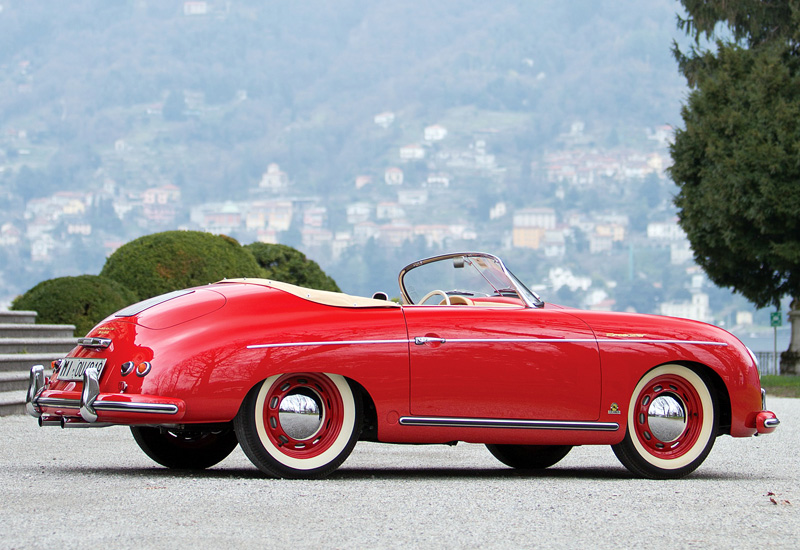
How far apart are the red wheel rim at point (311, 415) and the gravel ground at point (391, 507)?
0.24 m

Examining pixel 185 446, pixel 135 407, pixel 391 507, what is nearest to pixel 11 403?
pixel 185 446

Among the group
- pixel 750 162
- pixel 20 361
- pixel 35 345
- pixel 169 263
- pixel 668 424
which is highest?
pixel 750 162

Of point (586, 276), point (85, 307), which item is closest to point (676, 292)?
point (586, 276)

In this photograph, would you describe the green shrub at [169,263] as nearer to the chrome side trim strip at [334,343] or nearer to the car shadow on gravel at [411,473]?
the car shadow on gravel at [411,473]

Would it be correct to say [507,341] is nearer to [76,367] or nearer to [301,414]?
[301,414]

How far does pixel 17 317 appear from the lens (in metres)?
16.0

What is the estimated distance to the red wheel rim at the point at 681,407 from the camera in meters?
7.12

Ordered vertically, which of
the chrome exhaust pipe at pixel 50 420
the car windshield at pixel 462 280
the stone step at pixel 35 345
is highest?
the car windshield at pixel 462 280

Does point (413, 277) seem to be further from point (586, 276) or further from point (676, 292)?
point (586, 276)

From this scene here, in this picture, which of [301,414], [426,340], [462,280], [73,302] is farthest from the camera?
[73,302]

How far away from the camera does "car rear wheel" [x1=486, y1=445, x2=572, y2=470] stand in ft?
26.0

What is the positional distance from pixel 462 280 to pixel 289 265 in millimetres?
21665

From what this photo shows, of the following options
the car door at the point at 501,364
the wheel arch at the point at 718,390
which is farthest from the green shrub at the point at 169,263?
the wheel arch at the point at 718,390

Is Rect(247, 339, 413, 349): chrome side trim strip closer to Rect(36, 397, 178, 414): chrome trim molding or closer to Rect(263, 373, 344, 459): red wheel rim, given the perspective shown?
Rect(263, 373, 344, 459): red wheel rim
